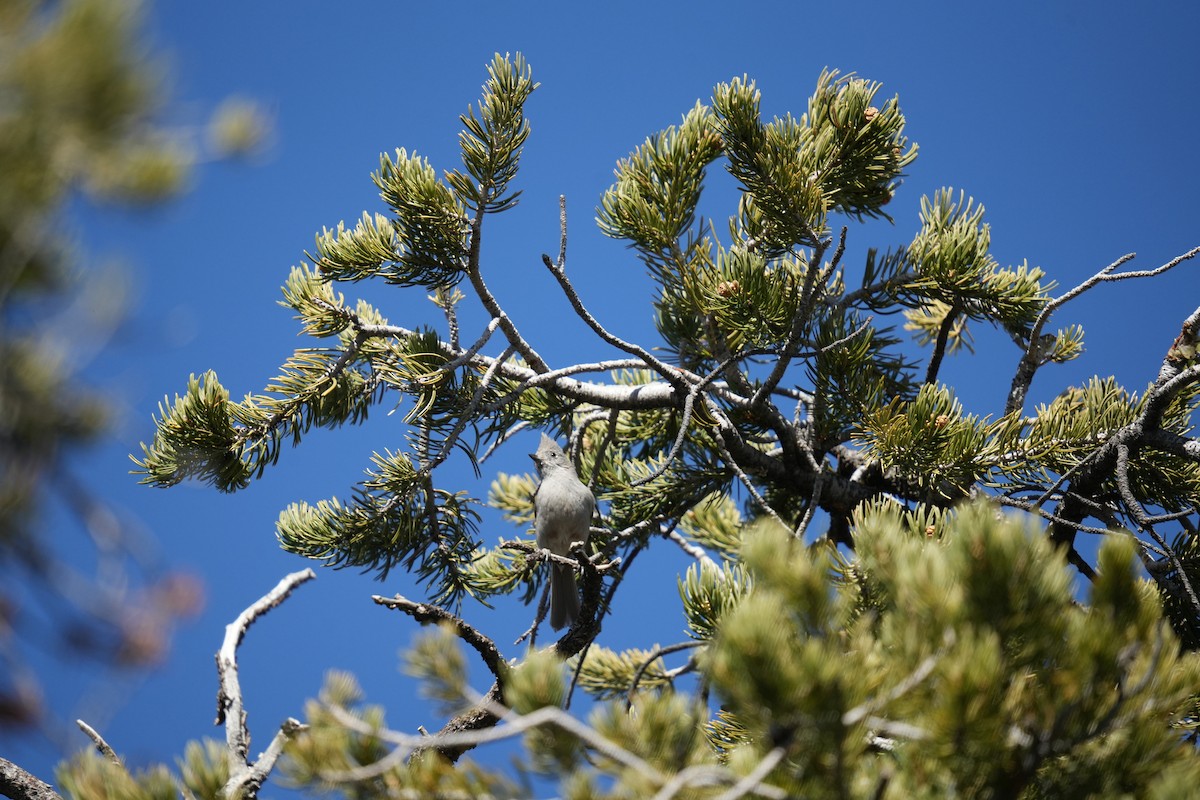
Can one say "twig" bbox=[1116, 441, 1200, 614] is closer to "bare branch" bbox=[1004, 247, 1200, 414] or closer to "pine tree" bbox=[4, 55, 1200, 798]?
"pine tree" bbox=[4, 55, 1200, 798]

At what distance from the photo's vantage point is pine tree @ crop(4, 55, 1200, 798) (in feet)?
4.38

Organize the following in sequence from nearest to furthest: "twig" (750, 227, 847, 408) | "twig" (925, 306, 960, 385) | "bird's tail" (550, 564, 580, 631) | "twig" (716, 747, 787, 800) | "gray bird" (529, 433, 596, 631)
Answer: "twig" (716, 747, 787, 800), "twig" (750, 227, 847, 408), "twig" (925, 306, 960, 385), "gray bird" (529, 433, 596, 631), "bird's tail" (550, 564, 580, 631)

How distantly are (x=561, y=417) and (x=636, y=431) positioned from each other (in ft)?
0.99

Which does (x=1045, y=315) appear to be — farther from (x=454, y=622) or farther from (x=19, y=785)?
(x=19, y=785)

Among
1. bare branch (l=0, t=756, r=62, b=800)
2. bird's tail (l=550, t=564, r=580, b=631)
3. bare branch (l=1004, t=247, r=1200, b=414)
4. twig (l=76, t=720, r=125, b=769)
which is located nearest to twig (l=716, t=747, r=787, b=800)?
twig (l=76, t=720, r=125, b=769)

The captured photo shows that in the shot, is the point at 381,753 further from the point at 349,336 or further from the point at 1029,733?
the point at 349,336

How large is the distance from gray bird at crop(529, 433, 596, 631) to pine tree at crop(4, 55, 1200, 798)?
0.35 feet

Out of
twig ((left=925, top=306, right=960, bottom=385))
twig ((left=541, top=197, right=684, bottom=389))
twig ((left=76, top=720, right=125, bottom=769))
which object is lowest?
twig ((left=76, top=720, right=125, bottom=769))

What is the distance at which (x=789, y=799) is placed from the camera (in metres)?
1.26

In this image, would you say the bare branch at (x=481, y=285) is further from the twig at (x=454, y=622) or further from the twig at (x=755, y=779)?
the twig at (x=755, y=779)

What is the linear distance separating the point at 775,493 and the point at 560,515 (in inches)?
30.0

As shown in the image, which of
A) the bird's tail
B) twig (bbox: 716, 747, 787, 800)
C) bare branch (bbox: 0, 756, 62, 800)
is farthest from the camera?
the bird's tail

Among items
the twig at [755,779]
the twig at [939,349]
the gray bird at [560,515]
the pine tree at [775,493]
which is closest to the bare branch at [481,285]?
the pine tree at [775,493]

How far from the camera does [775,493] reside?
3.20 m
